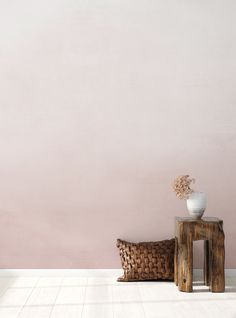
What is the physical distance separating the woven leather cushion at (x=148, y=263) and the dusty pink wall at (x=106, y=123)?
0.22 metres

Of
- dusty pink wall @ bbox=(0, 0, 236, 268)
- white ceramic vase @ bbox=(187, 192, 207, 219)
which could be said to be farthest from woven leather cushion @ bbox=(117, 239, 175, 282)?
white ceramic vase @ bbox=(187, 192, 207, 219)

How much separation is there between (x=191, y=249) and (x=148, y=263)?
0.47m

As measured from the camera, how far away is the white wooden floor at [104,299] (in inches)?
118

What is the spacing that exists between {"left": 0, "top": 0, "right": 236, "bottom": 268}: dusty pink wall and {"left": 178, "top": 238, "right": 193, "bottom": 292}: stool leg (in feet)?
1.79

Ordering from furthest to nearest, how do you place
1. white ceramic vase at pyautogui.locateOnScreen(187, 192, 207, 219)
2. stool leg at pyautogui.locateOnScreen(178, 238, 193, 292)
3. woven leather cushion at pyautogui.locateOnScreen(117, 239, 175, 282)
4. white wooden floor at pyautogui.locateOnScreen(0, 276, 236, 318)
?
woven leather cushion at pyautogui.locateOnScreen(117, 239, 175, 282) < white ceramic vase at pyautogui.locateOnScreen(187, 192, 207, 219) < stool leg at pyautogui.locateOnScreen(178, 238, 193, 292) < white wooden floor at pyautogui.locateOnScreen(0, 276, 236, 318)

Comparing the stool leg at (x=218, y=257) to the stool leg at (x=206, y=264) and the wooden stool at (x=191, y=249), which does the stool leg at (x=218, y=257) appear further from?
the stool leg at (x=206, y=264)

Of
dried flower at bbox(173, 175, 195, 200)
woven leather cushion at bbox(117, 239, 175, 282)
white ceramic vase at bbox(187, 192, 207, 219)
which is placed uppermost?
dried flower at bbox(173, 175, 195, 200)

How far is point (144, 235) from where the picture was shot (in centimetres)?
409

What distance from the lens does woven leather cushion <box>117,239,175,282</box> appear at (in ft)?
12.6

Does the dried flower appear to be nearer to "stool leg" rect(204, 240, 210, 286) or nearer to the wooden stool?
the wooden stool

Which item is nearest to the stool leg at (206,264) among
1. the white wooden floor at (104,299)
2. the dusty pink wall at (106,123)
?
the white wooden floor at (104,299)

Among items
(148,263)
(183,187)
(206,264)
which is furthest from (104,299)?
(183,187)

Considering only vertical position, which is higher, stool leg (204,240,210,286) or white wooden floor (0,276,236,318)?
stool leg (204,240,210,286)

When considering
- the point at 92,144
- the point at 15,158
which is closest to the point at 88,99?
the point at 92,144
